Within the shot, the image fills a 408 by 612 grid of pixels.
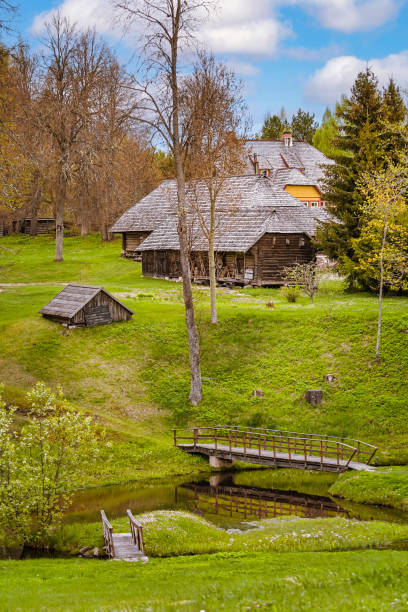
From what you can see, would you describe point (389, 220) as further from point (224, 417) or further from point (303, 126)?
point (303, 126)

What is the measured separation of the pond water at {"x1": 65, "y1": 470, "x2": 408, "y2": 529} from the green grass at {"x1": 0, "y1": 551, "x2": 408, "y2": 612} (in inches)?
229

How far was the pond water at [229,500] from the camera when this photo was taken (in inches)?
946

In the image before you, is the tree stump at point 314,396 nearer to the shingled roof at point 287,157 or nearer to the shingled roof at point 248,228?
the shingled roof at point 248,228

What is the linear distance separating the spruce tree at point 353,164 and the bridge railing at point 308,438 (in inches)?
579

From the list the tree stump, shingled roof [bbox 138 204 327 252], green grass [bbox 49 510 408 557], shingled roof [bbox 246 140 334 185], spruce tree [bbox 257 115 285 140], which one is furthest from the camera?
spruce tree [bbox 257 115 285 140]

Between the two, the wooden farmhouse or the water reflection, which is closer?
the water reflection

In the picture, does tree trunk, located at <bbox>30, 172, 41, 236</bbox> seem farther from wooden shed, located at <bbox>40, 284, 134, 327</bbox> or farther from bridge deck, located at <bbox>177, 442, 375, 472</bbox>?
bridge deck, located at <bbox>177, 442, 375, 472</bbox>

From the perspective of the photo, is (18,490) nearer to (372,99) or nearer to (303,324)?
(303,324)

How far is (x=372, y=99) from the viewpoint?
141 ft

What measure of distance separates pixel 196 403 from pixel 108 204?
4465 centimetres

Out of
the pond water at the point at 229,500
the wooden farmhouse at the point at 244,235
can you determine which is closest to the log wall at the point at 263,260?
the wooden farmhouse at the point at 244,235

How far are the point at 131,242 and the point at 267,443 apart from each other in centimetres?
3565

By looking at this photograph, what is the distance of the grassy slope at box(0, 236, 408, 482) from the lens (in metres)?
30.9

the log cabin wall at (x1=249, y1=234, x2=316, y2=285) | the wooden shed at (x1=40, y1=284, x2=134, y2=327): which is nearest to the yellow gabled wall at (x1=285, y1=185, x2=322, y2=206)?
the log cabin wall at (x1=249, y1=234, x2=316, y2=285)
